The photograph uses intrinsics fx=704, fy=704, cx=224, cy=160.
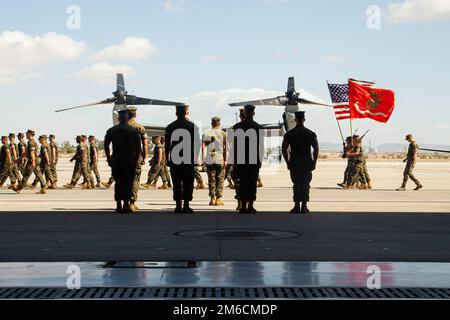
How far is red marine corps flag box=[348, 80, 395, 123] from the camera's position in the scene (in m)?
27.1

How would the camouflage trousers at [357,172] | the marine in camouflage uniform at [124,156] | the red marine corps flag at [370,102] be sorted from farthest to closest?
the red marine corps flag at [370,102], the camouflage trousers at [357,172], the marine in camouflage uniform at [124,156]

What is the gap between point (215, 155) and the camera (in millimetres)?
15500

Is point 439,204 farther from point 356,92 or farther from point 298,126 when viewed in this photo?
point 356,92

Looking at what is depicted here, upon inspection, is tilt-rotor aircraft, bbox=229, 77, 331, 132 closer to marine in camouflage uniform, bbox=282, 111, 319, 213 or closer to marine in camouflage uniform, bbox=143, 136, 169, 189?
marine in camouflage uniform, bbox=143, 136, 169, 189

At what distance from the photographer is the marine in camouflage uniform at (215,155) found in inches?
610

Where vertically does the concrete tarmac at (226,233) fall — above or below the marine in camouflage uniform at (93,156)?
below

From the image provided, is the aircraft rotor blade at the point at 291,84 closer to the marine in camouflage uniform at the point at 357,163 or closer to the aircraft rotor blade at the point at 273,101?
the aircraft rotor blade at the point at 273,101

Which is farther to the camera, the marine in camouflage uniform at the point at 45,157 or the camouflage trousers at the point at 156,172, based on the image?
the camouflage trousers at the point at 156,172

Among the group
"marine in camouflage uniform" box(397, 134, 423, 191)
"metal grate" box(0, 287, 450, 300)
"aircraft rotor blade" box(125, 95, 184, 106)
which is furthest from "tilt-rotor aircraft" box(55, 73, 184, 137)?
"metal grate" box(0, 287, 450, 300)

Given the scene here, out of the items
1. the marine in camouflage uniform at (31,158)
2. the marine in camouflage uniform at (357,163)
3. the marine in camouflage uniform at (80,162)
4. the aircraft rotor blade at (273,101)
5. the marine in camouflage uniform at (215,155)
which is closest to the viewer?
the marine in camouflage uniform at (215,155)

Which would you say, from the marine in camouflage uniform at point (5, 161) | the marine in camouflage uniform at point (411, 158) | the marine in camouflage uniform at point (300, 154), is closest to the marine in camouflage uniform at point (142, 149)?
the marine in camouflage uniform at point (300, 154)

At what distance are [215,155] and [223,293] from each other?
33.1ft

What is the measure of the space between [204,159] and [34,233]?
627cm

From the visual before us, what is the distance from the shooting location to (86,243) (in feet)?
29.4
